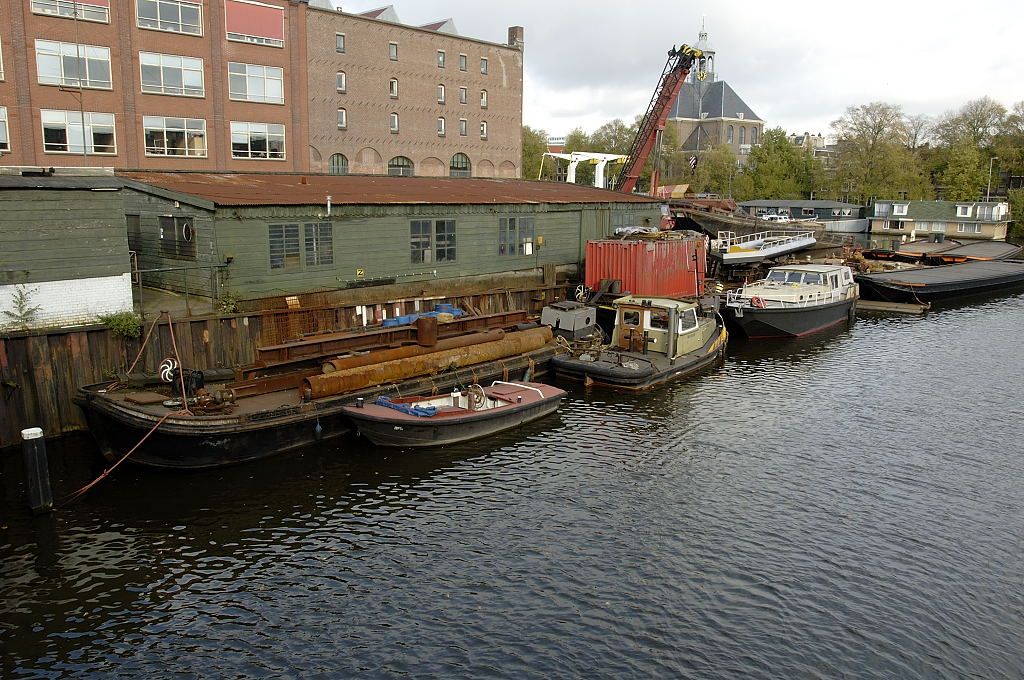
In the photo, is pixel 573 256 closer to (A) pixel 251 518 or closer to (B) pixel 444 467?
(B) pixel 444 467

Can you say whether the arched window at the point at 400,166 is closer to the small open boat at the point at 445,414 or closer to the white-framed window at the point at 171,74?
the white-framed window at the point at 171,74

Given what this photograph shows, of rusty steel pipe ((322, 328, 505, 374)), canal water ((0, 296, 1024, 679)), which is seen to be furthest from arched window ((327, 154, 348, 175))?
canal water ((0, 296, 1024, 679))

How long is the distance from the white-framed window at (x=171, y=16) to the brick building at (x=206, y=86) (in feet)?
0.18

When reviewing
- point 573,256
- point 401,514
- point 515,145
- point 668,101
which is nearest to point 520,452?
point 401,514

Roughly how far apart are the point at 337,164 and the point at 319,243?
111 ft

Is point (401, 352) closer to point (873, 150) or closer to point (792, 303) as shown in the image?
point (792, 303)

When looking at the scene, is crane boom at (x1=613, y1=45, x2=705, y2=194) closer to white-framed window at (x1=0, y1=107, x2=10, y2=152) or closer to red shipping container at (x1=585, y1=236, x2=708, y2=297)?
red shipping container at (x1=585, y1=236, x2=708, y2=297)

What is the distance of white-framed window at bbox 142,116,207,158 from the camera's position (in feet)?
135

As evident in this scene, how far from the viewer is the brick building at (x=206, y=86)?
123 ft

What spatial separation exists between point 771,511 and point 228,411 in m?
13.4

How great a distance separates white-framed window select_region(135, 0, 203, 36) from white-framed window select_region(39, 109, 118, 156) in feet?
18.0

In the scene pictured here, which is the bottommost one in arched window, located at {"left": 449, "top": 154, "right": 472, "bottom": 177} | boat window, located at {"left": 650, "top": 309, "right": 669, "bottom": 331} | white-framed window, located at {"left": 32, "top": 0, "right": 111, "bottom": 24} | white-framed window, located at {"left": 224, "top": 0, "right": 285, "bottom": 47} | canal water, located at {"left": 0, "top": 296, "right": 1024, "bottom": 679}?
canal water, located at {"left": 0, "top": 296, "right": 1024, "bottom": 679}

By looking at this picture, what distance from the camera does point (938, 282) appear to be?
163ft

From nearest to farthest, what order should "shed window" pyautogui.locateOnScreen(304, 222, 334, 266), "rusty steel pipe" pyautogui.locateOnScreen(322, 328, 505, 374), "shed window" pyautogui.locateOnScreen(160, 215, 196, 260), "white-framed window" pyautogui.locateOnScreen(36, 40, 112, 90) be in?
"rusty steel pipe" pyautogui.locateOnScreen(322, 328, 505, 374)
"shed window" pyautogui.locateOnScreen(160, 215, 196, 260)
"shed window" pyautogui.locateOnScreen(304, 222, 334, 266)
"white-framed window" pyautogui.locateOnScreen(36, 40, 112, 90)
